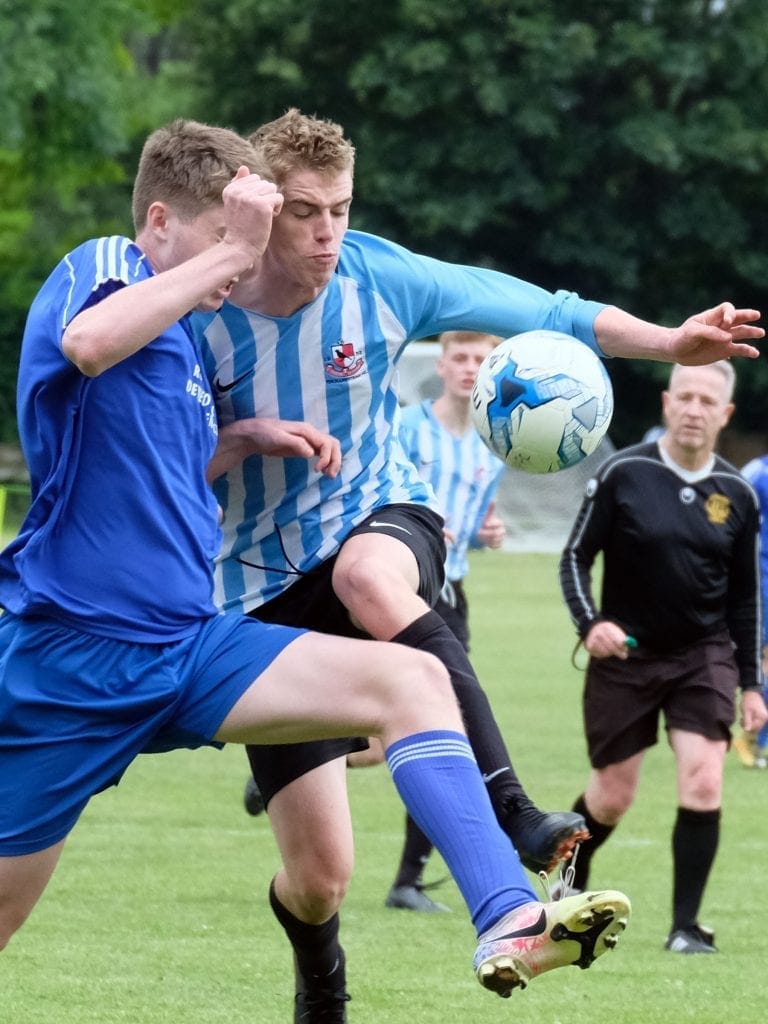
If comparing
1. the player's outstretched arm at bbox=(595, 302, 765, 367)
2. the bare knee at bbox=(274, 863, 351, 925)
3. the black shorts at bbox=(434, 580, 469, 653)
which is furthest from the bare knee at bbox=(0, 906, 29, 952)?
the black shorts at bbox=(434, 580, 469, 653)

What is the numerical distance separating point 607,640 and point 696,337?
277 cm

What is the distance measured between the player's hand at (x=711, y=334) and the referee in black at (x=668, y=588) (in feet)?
8.87

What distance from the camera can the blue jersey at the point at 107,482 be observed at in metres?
4.11

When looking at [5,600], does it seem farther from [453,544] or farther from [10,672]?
[453,544]

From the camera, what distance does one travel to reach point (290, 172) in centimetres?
474

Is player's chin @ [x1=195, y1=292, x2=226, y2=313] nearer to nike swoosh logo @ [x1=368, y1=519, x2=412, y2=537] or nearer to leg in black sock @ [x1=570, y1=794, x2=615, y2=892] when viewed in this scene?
nike swoosh logo @ [x1=368, y1=519, x2=412, y2=537]

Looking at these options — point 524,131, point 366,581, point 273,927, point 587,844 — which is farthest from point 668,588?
point 524,131

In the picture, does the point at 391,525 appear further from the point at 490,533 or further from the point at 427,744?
the point at 490,533

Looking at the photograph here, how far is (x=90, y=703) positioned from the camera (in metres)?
4.08

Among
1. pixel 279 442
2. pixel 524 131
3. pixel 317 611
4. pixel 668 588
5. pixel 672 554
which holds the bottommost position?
pixel 524 131

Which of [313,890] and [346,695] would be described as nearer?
[346,695]

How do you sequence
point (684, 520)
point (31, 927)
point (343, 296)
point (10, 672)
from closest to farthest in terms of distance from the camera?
point (10, 672) < point (343, 296) < point (31, 927) < point (684, 520)

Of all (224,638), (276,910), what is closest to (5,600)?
(224,638)

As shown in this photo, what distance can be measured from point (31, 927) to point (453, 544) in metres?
2.60
